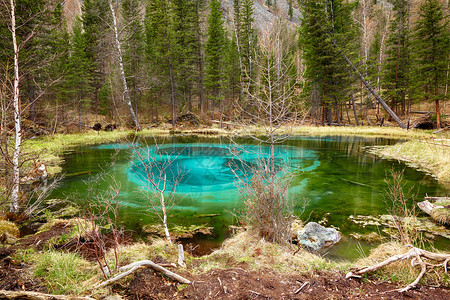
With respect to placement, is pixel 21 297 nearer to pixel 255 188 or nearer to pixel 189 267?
pixel 189 267

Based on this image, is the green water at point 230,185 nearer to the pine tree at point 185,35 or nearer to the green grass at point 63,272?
the green grass at point 63,272

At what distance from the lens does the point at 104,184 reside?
27.8ft

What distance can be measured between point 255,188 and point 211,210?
2.81 metres

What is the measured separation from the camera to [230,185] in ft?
29.2

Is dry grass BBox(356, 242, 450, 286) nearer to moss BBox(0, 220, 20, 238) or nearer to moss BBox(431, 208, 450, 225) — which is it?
moss BBox(431, 208, 450, 225)

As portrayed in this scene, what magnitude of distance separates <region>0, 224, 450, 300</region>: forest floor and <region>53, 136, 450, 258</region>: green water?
1526 mm

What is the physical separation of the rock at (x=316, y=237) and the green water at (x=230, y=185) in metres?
0.17

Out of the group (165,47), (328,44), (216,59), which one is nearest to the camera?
(328,44)

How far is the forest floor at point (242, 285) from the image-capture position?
2311mm

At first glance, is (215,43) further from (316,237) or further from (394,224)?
(316,237)

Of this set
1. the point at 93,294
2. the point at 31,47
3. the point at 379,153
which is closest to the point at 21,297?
the point at 93,294

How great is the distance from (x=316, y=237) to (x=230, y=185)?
4750 millimetres

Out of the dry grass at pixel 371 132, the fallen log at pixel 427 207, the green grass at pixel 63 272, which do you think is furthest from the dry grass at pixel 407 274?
the dry grass at pixel 371 132

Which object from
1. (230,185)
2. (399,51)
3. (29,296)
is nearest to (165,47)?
(230,185)
